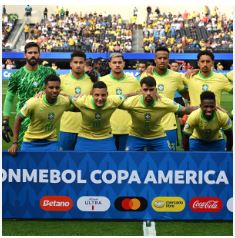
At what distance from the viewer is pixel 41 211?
30.7 ft

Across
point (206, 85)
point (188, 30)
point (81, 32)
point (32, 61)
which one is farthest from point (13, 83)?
point (188, 30)

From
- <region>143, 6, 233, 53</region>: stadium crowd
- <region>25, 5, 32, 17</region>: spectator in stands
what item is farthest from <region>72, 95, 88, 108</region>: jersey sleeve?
<region>25, 5, 32, 17</region>: spectator in stands

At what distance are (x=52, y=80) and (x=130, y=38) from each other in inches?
1588

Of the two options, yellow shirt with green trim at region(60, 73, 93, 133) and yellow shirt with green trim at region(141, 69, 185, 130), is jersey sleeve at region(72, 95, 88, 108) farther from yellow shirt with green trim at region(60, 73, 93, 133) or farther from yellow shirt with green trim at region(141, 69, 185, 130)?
yellow shirt with green trim at region(141, 69, 185, 130)

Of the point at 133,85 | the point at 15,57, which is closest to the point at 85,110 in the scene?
the point at 133,85

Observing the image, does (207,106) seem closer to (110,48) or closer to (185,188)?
(185,188)

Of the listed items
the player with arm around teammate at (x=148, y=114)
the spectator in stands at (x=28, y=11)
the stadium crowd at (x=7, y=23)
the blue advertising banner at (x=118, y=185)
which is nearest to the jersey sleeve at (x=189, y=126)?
the player with arm around teammate at (x=148, y=114)

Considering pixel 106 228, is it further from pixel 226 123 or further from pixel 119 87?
pixel 119 87

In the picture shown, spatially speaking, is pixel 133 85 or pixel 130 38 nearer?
pixel 133 85

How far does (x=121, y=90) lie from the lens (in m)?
11.2

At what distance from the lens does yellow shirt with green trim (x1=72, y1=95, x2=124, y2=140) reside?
9.95 m

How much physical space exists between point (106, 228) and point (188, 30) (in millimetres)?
42996

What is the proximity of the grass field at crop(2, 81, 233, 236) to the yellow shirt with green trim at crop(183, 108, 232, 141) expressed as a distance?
151 cm

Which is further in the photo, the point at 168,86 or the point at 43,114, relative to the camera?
the point at 168,86
